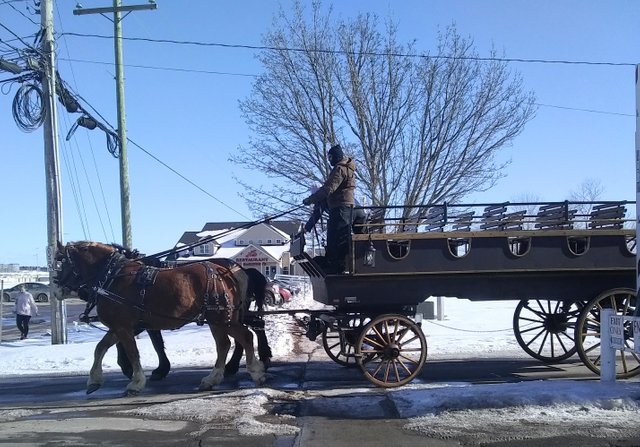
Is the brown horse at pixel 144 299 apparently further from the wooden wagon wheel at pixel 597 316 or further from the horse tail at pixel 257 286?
the wooden wagon wheel at pixel 597 316

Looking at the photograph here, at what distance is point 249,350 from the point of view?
8.84m

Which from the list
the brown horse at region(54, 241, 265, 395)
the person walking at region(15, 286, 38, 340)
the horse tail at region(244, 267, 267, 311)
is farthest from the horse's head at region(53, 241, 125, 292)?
the person walking at region(15, 286, 38, 340)

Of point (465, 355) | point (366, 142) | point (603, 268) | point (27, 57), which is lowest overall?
point (465, 355)

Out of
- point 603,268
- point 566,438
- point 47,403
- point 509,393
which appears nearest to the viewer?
point 566,438

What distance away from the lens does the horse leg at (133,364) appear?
8523mm

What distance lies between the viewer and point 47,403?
826cm

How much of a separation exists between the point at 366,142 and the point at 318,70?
2.60 metres

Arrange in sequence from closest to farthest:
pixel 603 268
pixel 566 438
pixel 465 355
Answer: pixel 566 438 → pixel 603 268 → pixel 465 355

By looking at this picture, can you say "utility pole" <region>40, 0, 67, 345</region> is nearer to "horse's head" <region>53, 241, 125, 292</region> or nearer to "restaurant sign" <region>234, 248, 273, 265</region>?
"horse's head" <region>53, 241, 125, 292</region>

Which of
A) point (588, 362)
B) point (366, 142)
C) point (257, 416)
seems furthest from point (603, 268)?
point (366, 142)

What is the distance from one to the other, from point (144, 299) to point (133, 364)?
890 millimetres

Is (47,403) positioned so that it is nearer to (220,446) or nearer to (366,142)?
(220,446)

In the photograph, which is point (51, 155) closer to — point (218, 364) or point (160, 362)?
point (160, 362)

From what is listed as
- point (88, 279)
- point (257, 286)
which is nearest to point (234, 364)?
point (257, 286)
